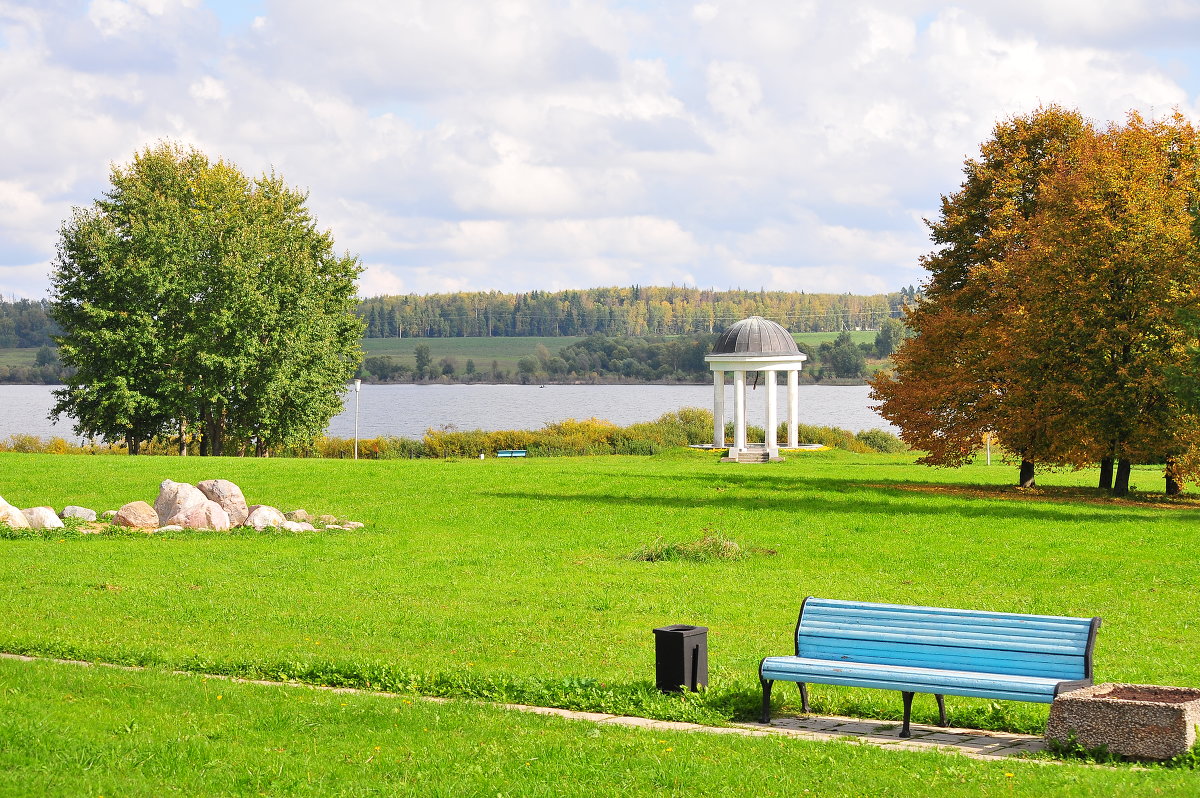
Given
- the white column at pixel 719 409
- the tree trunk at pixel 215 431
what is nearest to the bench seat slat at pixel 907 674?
the tree trunk at pixel 215 431

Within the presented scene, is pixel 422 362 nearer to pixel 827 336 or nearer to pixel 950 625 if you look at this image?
pixel 827 336

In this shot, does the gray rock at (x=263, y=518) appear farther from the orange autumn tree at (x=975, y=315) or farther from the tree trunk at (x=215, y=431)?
the tree trunk at (x=215, y=431)

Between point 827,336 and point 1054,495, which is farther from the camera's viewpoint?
point 827,336

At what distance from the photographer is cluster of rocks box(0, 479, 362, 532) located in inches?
866

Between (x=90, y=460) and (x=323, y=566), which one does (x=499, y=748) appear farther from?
(x=90, y=460)

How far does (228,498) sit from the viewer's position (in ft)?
75.8

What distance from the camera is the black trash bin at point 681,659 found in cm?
945

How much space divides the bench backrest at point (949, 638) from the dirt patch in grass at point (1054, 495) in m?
20.7

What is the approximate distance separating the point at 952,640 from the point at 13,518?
19162 millimetres

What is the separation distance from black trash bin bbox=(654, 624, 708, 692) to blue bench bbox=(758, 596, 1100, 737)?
71cm

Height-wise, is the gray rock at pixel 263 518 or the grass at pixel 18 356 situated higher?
the grass at pixel 18 356

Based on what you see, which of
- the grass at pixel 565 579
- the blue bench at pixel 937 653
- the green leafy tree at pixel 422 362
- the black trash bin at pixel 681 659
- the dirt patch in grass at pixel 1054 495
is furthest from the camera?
the green leafy tree at pixel 422 362

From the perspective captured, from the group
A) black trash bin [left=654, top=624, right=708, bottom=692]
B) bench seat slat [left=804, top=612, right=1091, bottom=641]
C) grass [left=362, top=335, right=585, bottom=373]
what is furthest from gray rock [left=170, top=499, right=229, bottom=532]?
grass [left=362, top=335, right=585, bottom=373]

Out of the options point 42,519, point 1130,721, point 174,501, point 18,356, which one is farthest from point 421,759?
point 18,356
